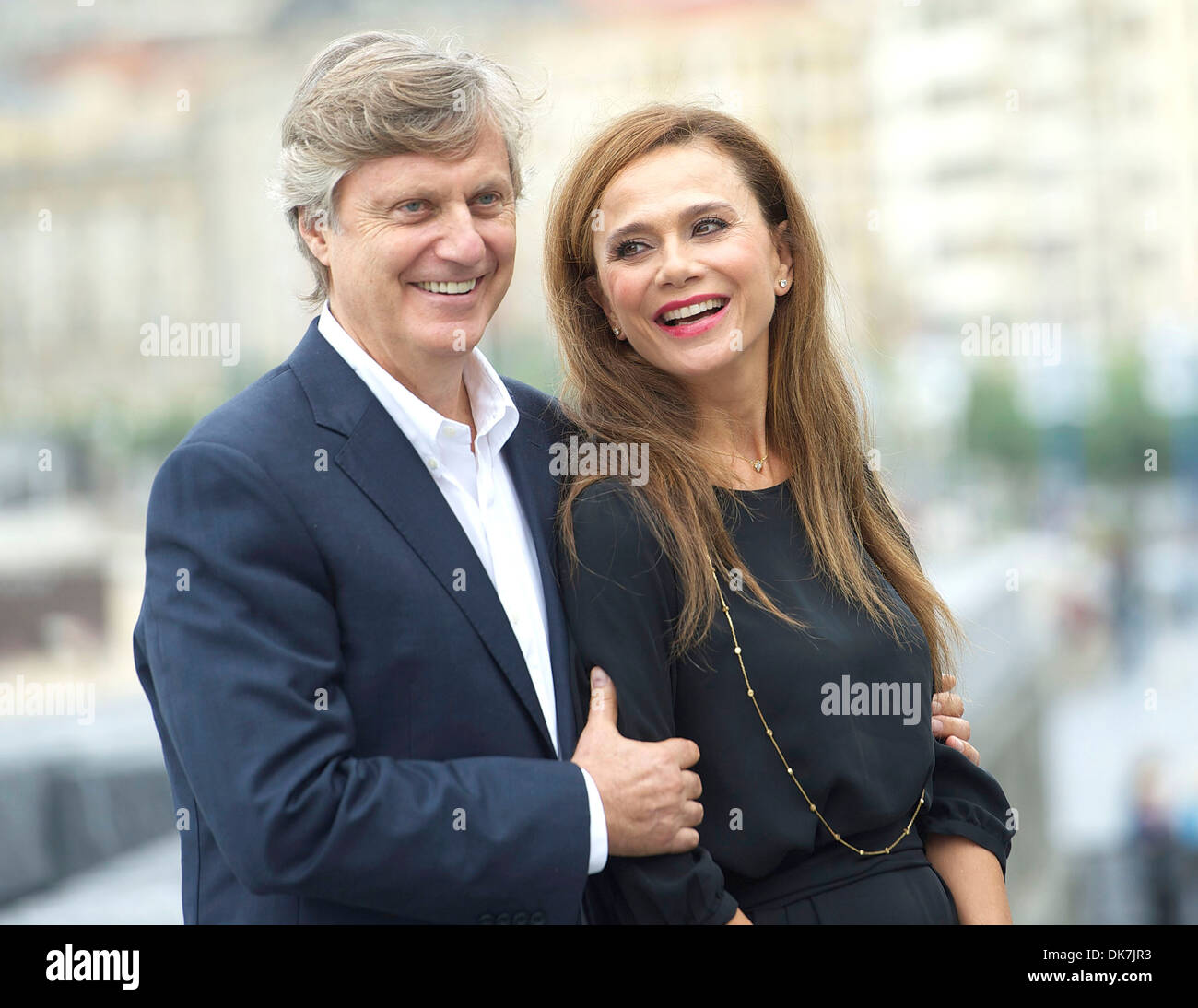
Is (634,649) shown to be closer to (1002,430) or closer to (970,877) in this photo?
(970,877)

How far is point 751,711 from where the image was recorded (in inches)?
79.5

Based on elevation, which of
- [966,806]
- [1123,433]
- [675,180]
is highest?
[1123,433]

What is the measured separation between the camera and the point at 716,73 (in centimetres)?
5719

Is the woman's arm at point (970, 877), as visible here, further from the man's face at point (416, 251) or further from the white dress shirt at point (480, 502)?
the man's face at point (416, 251)

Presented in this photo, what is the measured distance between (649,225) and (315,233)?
51cm

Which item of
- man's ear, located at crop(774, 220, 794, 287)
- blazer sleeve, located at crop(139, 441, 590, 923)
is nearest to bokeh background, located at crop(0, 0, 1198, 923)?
man's ear, located at crop(774, 220, 794, 287)

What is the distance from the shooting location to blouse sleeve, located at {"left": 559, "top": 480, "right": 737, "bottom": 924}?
1.89m

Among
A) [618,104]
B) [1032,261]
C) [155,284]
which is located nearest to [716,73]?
[1032,261]

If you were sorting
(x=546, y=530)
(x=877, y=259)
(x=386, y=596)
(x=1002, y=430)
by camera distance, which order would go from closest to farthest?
(x=386, y=596) → (x=546, y=530) → (x=1002, y=430) → (x=877, y=259)

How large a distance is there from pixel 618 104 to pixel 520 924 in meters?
1.40

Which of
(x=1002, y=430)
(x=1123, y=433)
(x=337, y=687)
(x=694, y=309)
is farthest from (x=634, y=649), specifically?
(x=1002, y=430)

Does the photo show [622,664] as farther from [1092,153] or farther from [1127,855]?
[1092,153]

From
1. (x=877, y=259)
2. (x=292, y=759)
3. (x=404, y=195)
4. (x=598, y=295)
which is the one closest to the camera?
(x=292, y=759)

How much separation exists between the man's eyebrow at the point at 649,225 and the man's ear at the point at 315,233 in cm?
45
